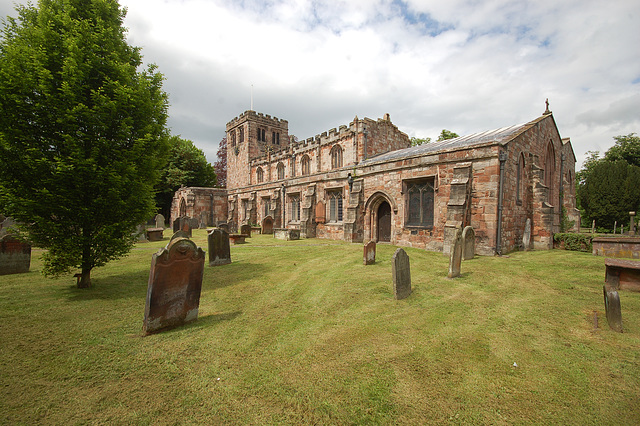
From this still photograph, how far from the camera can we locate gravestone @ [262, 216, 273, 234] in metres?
23.1

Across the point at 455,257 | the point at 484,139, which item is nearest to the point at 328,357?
the point at 455,257

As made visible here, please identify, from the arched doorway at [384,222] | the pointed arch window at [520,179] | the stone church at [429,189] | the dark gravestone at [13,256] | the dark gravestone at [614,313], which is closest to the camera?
the dark gravestone at [614,313]

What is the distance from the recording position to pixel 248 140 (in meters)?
36.6

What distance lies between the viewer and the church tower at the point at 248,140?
3673cm

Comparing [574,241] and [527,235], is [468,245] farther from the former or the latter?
[574,241]

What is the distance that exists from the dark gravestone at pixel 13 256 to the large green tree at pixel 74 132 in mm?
3110

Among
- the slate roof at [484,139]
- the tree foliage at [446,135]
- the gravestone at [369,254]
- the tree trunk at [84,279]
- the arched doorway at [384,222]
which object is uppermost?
the tree foliage at [446,135]

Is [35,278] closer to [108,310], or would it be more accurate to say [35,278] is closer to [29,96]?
[108,310]

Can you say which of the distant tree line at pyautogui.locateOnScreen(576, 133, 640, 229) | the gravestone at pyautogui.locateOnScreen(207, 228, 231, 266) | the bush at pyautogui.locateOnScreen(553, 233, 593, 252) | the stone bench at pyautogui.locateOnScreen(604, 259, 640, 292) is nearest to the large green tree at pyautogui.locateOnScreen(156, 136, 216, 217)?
the gravestone at pyautogui.locateOnScreen(207, 228, 231, 266)

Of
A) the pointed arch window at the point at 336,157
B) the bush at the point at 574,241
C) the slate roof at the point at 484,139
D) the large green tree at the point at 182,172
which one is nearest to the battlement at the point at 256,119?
the large green tree at the point at 182,172

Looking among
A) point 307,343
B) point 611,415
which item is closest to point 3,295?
point 307,343

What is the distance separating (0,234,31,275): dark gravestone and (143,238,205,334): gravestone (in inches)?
275

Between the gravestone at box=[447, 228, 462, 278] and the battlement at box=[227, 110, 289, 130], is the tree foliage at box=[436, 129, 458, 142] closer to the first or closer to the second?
the battlement at box=[227, 110, 289, 130]

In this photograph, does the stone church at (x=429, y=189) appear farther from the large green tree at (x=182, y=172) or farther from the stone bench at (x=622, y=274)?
the large green tree at (x=182, y=172)
